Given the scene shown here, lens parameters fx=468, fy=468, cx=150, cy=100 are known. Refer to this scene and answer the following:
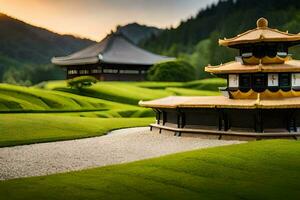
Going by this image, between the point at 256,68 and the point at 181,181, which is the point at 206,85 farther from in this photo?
the point at 181,181

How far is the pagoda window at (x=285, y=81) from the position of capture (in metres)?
28.4

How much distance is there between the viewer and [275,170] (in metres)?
15.3

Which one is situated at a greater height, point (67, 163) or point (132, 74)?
point (132, 74)

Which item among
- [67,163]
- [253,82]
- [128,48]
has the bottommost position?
[67,163]

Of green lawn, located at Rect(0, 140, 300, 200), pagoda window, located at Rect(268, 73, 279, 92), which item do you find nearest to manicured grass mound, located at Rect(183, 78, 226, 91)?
pagoda window, located at Rect(268, 73, 279, 92)

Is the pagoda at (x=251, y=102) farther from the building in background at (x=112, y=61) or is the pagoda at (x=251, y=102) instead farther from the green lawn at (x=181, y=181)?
the building in background at (x=112, y=61)

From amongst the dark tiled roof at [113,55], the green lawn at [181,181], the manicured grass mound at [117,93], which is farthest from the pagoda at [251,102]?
the dark tiled roof at [113,55]

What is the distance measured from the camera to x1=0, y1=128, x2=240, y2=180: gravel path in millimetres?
17391

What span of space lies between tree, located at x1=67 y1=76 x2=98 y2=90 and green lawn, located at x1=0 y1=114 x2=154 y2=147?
67.4 ft

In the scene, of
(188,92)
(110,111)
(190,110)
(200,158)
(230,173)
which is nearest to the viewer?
(230,173)

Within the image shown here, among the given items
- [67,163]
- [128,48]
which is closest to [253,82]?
[67,163]

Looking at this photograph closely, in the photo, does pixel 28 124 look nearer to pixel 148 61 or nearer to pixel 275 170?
pixel 275 170

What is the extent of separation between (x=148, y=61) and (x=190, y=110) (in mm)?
46493

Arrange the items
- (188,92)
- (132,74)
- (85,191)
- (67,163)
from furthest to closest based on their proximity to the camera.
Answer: (132,74)
(188,92)
(67,163)
(85,191)
